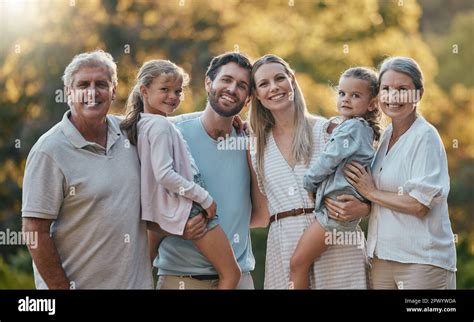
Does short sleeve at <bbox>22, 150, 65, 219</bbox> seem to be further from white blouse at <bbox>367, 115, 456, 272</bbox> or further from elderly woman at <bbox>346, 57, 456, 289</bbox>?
white blouse at <bbox>367, 115, 456, 272</bbox>

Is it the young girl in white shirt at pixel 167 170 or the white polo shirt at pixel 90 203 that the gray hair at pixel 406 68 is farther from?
the white polo shirt at pixel 90 203

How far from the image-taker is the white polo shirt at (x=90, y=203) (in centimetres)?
496

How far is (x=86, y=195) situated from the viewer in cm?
502

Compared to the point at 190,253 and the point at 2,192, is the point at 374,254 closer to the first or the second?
the point at 190,253

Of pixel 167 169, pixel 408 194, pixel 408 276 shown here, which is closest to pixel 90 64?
pixel 167 169

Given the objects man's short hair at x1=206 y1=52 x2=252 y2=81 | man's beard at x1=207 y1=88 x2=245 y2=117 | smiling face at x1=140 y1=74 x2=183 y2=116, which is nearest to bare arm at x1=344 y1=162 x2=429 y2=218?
man's beard at x1=207 y1=88 x2=245 y2=117

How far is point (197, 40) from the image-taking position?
13.9 m

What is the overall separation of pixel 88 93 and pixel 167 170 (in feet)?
1.91

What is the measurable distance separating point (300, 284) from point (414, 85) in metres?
1.26

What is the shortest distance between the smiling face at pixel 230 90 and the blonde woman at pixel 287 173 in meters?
0.06

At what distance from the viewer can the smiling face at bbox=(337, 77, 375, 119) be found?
532cm

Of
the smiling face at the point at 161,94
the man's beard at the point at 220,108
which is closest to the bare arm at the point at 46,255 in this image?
the smiling face at the point at 161,94

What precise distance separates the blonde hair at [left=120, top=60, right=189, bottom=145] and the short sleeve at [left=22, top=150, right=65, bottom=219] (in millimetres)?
507
